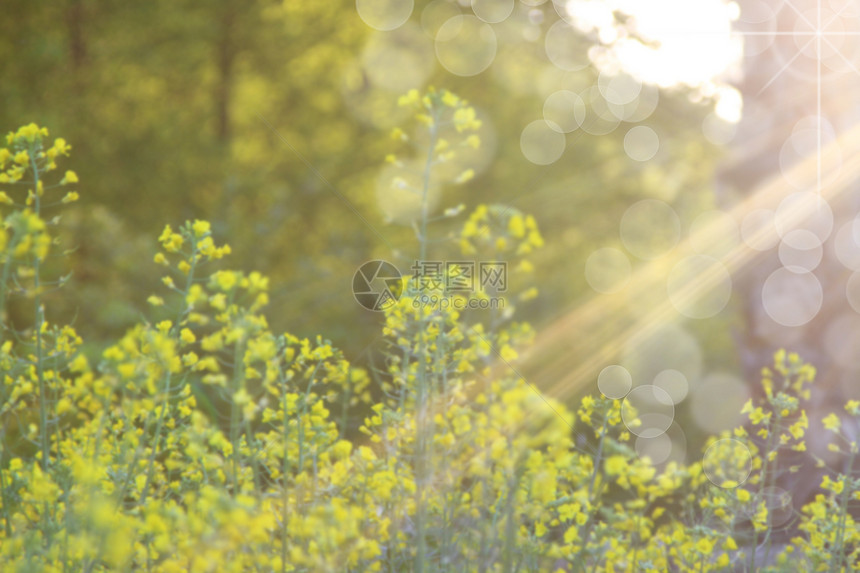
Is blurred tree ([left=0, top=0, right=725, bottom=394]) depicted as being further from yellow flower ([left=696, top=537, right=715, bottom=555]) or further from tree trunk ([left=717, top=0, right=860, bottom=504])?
yellow flower ([left=696, top=537, right=715, bottom=555])

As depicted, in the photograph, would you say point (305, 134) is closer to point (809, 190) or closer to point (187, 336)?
point (809, 190)

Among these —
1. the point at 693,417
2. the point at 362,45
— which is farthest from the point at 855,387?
the point at 362,45

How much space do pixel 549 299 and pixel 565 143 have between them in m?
2.68

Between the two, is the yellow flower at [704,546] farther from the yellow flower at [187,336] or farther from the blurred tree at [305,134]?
the blurred tree at [305,134]

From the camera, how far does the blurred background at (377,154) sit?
7.06 m

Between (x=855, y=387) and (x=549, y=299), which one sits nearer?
(x=855, y=387)

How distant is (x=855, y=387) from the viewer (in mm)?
4715

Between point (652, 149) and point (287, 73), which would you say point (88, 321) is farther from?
point (652, 149)

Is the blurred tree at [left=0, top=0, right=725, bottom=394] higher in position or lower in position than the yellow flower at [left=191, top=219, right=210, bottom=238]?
higher

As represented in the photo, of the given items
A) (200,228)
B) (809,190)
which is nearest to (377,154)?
(809,190)

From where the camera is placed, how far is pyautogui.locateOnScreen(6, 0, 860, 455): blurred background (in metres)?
7.06

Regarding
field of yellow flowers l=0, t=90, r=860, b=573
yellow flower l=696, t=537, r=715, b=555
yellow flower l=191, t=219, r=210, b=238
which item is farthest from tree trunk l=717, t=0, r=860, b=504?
yellow flower l=191, t=219, r=210, b=238

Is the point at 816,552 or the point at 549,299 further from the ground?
the point at 549,299

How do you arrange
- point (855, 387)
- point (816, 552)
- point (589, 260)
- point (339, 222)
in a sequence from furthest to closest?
point (339, 222)
point (589, 260)
point (855, 387)
point (816, 552)
